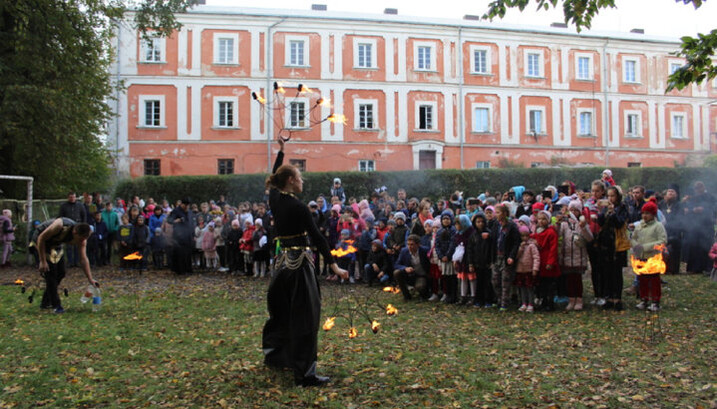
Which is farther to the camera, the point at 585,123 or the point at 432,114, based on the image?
the point at 585,123

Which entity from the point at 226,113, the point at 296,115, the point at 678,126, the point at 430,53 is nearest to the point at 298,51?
the point at 296,115

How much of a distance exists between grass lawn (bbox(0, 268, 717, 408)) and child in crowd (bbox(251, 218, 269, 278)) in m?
4.20

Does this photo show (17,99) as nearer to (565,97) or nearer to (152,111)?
(152,111)

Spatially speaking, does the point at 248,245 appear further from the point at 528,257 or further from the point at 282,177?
the point at 282,177

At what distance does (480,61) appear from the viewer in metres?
36.8

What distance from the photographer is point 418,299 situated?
11227 millimetres

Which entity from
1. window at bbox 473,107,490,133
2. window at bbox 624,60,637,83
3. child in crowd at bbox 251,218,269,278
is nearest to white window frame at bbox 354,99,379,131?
window at bbox 473,107,490,133

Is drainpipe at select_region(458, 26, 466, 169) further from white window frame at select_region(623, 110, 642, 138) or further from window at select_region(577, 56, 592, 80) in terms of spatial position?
white window frame at select_region(623, 110, 642, 138)

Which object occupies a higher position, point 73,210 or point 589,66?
point 589,66

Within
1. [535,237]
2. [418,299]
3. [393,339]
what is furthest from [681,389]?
[418,299]

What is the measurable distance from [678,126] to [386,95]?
21757mm

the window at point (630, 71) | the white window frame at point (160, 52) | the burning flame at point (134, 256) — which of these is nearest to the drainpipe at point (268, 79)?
the white window frame at point (160, 52)

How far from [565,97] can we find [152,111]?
26570mm

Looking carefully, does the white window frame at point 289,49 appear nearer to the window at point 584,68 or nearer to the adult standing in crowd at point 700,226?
the window at point 584,68
